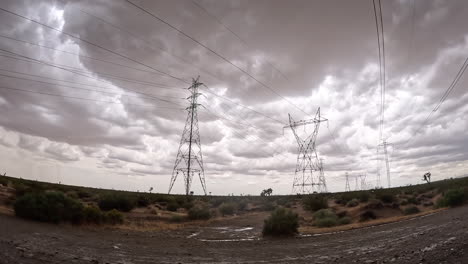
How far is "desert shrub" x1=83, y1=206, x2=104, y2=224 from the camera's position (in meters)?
24.1

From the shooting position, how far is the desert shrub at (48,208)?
20.5 metres

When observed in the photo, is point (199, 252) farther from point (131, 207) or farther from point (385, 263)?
point (131, 207)

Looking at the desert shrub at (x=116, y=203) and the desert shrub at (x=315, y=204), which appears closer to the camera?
the desert shrub at (x=116, y=203)

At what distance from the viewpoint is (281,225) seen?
2434 cm

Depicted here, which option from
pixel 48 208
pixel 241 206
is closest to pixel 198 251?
pixel 48 208

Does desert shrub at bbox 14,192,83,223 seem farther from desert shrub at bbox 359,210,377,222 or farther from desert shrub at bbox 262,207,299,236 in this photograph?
desert shrub at bbox 359,210,377,222

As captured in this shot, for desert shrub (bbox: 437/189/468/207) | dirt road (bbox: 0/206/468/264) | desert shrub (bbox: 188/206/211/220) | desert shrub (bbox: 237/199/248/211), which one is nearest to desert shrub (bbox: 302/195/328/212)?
desert shrub (bbox: 237/199/248/211)

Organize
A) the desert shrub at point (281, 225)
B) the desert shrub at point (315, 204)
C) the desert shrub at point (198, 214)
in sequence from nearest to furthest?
the desert shrub at point (281, 225) → the desert shrub at point (198, 214) → the desert shrub at point (315, 204)

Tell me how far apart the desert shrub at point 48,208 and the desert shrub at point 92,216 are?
0.81 m

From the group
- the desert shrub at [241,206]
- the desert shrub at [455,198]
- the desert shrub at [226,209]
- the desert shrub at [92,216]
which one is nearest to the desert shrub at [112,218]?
the desert shrub at [92,216]

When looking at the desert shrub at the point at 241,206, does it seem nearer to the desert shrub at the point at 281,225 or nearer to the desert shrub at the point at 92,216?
the desert shrub at the point at 281,225

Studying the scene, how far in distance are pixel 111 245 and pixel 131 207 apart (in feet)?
92.1

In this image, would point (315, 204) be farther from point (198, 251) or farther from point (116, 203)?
point (198, 251)

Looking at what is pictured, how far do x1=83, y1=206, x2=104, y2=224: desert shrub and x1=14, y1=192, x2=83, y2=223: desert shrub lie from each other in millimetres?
805
